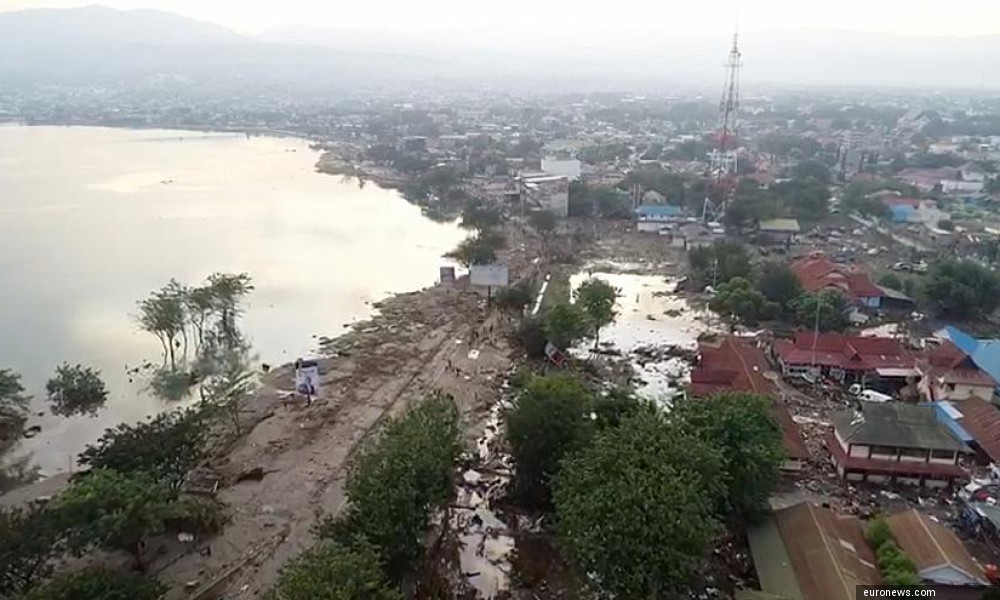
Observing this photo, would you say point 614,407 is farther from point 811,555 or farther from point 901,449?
point 901,449

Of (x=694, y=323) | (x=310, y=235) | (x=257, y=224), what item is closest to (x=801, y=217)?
(x=694, y=323)

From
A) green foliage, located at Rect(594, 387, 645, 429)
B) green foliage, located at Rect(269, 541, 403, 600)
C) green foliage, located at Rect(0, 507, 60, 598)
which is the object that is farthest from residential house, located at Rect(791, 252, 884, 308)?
green foliage, located at Rect(0, 507, 60, 598)

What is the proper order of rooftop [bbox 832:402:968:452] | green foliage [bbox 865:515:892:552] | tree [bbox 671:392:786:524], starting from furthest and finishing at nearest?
1. rooftop [bbox 832:402:968:452]
2. tree [bbox 671:392:786:524]
3. green foliage [bbox 865:515:892:552]

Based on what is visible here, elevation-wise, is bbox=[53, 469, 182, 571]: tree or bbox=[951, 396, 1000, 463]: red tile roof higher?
bbox=[53, 469, 182, 571]: tree

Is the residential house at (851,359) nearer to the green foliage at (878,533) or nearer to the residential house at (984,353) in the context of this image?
the residential house at (984,353)

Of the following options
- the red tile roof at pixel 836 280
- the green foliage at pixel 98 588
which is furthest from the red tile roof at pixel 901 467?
the green foliage at pixel 98 588

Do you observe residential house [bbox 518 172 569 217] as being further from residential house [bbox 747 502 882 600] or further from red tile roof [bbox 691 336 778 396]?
residential house [bbox 747 502 882 600]
